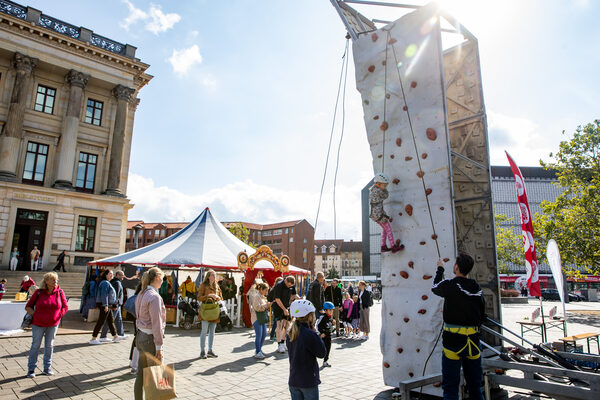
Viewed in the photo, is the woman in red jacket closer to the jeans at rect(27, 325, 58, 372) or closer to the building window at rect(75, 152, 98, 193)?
the jeans at rect(27, 325, 58, 372)

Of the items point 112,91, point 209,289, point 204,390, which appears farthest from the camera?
point 112,91

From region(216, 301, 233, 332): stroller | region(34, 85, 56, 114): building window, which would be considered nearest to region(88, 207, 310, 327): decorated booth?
region(216, 301, 233, 332): stroller

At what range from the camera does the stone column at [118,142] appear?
92.8ft

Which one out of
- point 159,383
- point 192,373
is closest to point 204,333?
point 192,373

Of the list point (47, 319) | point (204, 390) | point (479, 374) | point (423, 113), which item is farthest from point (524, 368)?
point (47, 319)

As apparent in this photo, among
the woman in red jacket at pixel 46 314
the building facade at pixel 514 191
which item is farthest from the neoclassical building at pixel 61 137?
the building facade at pixel 514 191

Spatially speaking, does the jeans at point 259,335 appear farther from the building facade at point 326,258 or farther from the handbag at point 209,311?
the building facade at point 326,258

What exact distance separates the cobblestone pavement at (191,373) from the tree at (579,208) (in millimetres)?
20257

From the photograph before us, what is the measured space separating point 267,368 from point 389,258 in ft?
11.3

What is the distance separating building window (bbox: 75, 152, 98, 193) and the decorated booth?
14375 millimetres

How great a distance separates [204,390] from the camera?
5.56 meters

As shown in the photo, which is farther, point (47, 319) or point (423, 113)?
point (47, 319)

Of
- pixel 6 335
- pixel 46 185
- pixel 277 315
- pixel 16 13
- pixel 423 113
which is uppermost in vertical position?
pixel 16 13

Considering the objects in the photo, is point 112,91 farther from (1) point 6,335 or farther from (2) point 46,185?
Result: (1) point 6,335
